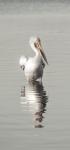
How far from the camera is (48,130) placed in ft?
43.8

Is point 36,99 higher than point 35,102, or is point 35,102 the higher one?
point 35,102

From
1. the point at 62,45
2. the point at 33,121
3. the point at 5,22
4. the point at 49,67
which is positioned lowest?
the point at 5,22

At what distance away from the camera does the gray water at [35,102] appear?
1266 centimetres

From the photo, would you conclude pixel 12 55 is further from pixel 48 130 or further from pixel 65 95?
pixel 48 130

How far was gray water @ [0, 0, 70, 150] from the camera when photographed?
12.7 meters

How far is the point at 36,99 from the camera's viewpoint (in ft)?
54.4

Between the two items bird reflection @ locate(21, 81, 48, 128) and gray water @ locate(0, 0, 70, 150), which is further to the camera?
bird reflection @ locate(21, 81, 48, 128)

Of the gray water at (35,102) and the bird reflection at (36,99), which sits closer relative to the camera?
the gray water at (35,102)

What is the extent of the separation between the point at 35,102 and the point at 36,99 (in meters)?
0.43

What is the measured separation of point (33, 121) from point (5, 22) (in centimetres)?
2868

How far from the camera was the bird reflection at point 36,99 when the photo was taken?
14.6 m

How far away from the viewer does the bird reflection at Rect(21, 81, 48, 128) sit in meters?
14.6

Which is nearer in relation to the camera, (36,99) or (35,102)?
(35,102)

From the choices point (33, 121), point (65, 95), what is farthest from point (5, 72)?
point (33, 121)
